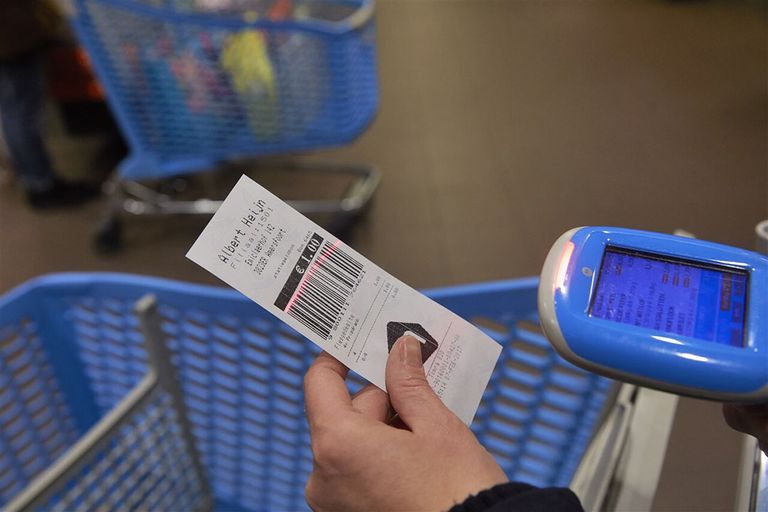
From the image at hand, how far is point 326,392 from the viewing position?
0.43 metres

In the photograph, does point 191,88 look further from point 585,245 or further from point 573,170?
point 585,245

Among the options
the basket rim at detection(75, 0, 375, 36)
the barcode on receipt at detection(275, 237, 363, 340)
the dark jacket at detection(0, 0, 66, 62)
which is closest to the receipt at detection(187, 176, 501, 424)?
the barcode on receipt at detection(275, 237, 363, 340)

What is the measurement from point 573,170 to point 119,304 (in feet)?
4.60

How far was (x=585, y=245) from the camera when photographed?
0.47 m

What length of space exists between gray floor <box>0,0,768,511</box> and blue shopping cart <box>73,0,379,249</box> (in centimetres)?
19

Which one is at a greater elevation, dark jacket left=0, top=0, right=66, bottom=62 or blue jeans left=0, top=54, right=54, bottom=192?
dark jacket left=0, top=0, right=66, bottom=62

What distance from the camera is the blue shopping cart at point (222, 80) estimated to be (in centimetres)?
141

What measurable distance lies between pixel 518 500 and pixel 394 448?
8 cm

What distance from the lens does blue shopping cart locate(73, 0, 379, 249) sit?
1.41 m

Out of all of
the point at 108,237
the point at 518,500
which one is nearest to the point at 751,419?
the point at 518,500

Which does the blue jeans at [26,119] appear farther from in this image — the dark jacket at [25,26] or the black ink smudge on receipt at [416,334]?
the black ink smudge on receipt at [416,334]

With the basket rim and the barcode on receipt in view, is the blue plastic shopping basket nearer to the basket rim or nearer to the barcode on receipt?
the barcode on receipt

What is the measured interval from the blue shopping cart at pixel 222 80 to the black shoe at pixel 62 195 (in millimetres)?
263

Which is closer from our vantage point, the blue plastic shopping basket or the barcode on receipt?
the barcode on receipt
